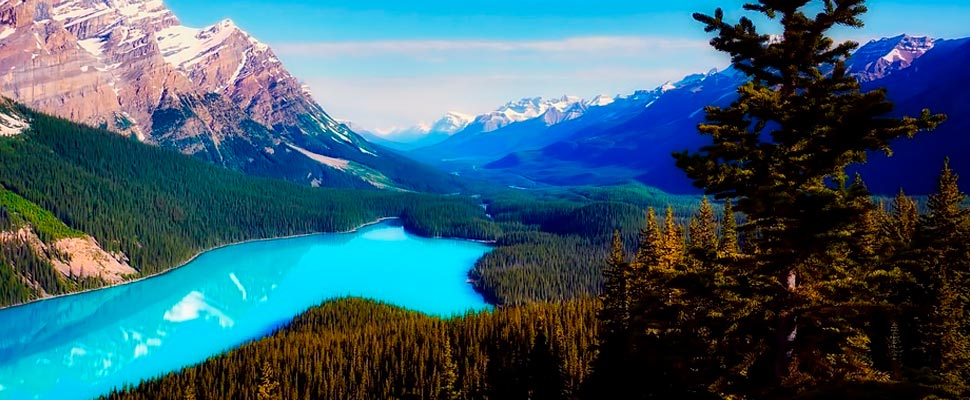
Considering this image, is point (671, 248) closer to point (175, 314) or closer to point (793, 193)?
point (793, 193)

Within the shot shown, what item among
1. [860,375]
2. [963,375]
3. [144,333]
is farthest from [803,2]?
[144,333]

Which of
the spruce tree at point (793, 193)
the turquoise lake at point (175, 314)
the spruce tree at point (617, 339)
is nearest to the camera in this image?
the spruce tree at point (793, 193)

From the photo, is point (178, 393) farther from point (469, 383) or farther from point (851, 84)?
point (851, 84)

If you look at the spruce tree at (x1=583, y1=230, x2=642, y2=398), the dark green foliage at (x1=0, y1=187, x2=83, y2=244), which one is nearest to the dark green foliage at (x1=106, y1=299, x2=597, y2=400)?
the spruce tree at (x1=583, y1=230, x2=642, y2=398)

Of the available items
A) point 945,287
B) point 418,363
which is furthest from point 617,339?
point 418,363

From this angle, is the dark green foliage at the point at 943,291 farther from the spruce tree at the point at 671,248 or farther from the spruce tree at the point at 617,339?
the spruce tree at the point at 617,339

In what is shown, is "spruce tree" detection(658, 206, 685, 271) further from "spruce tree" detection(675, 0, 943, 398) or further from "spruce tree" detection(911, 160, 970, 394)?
"spruce tree" detection(675, 0, 943, 398)

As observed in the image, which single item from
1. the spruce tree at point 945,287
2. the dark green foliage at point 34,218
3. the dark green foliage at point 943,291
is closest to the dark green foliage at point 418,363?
the dark green foliage at point 943,291
